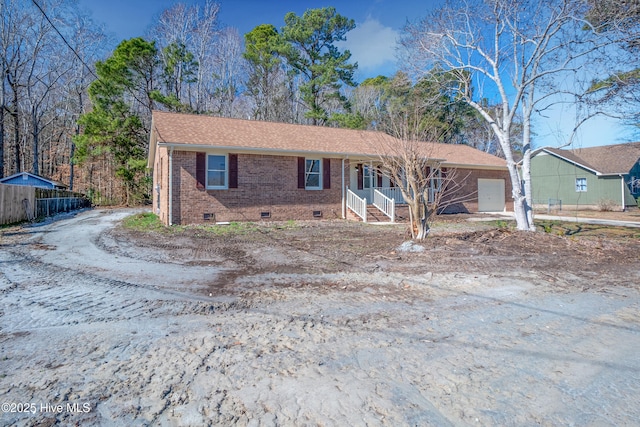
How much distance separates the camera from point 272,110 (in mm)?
30406

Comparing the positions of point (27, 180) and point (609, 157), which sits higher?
point (609, 157)

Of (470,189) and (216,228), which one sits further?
(470,189)

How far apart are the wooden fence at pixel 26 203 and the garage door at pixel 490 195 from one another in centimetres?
2309

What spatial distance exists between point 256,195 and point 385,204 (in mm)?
5966

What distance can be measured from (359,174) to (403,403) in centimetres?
1513

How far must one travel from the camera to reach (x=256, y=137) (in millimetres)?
14992

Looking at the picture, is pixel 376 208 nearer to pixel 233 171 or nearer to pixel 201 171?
pixel 233 171

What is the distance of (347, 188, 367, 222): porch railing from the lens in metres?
14.8

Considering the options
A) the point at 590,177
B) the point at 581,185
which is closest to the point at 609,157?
the point at 590,177

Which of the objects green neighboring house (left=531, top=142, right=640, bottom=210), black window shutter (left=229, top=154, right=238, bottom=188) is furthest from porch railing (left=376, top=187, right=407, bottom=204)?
green neighboring house (left=531, top=142, right=640, bottom=210)

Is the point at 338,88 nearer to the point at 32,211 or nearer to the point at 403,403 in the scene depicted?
the point at 32,211

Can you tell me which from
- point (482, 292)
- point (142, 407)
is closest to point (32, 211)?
point (142, 407)

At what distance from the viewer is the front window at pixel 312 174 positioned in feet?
49.7

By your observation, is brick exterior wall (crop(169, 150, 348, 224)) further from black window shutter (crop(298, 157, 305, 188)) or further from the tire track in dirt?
the tire track in dirt
